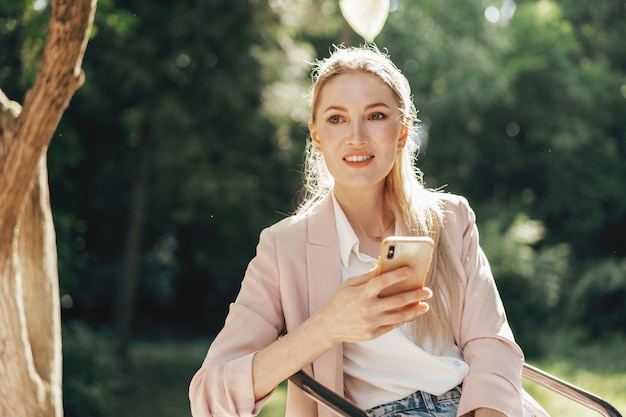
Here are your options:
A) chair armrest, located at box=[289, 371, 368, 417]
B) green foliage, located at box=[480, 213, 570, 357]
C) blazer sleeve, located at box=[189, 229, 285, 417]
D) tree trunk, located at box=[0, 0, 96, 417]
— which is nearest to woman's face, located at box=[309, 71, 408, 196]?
blazer sleeve, located at box=[189, 229, 285, 417]

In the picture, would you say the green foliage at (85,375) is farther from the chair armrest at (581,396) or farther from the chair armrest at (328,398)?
the chair armrest at (328,398)

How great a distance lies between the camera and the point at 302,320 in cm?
193

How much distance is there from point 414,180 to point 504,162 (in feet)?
54.5

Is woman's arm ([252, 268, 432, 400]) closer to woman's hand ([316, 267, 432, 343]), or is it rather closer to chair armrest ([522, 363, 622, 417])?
woman's hand ([316, 267, 432, 343])

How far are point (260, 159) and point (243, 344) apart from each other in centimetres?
1030

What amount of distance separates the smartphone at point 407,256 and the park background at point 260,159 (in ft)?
11.8

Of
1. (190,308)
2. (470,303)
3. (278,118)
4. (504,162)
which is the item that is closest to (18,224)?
(470,303)

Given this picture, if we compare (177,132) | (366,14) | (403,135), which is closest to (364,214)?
(403,135)

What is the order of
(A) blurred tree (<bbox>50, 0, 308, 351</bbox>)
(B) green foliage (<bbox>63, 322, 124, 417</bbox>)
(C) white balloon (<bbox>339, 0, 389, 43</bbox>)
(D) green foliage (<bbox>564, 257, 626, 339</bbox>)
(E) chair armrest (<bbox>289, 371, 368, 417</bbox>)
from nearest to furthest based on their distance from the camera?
(C) white balloon (<bbox>339, 0, 389, 43</bbox>) → (E) chair armrest (<bbox>289, 371, 368, 417</bbox>) → (B) green foliage (<bbox>63, 322, 124, 417</bbox>) → (A) blurred tree (<bbox>50, 0, 308, 351</bbox>) → (D) green foliage (<bbox>564, 257, 626, 339</bbox>)

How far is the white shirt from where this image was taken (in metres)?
1.93

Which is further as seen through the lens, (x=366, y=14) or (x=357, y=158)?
(x=357, y=158)

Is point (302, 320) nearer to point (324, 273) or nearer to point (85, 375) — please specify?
point (324, 273)

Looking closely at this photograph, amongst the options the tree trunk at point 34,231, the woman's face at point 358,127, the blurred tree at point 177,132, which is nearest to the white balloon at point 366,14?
the woman's face at point 358,127

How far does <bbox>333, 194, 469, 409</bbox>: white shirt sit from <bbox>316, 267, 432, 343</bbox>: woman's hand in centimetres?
32
